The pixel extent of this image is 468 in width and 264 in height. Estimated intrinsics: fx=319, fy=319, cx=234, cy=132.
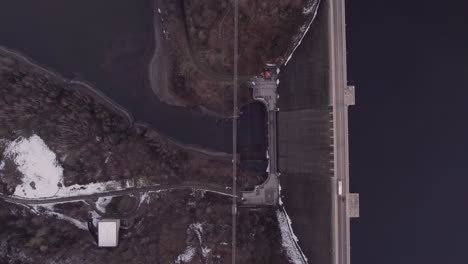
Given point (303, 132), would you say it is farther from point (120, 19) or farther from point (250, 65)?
point (120, 19)

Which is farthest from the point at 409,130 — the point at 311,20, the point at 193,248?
the point at 193,248

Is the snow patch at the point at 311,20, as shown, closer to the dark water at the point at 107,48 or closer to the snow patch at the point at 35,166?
the dark water at the point at 107,48

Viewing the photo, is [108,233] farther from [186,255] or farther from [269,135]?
[269,135]

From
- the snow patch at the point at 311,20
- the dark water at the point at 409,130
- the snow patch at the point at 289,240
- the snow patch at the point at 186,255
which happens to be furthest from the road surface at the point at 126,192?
the snow patch at the point at 311,20

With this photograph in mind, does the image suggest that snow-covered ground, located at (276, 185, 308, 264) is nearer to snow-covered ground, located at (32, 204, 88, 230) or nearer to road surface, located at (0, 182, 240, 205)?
road surface, located at (0, 182, 240, 205)

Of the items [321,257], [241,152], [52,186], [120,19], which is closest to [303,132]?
[241,152]

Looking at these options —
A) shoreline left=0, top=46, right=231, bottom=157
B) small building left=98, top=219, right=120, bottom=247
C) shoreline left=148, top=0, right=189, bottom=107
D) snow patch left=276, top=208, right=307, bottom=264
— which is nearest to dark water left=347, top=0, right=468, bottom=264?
snow patch left=276, top=208, right=307, bottom=264
